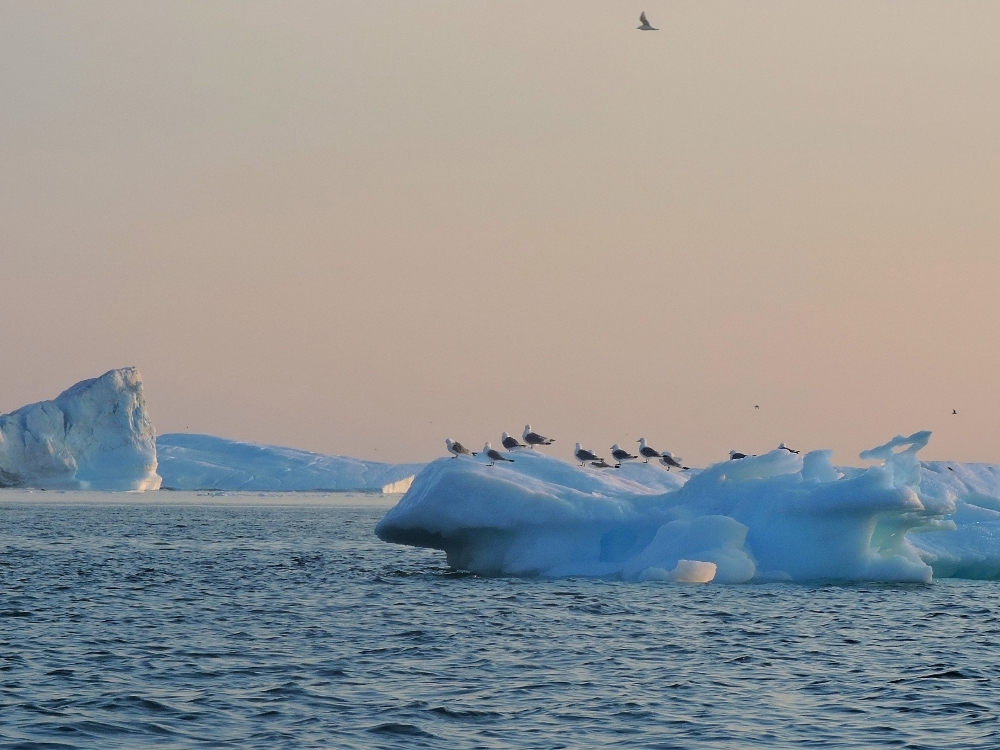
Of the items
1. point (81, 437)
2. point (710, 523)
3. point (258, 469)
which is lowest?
point (710, 523)

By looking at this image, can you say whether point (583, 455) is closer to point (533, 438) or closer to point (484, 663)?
point (533, 438)

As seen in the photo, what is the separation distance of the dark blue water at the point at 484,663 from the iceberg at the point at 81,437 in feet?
262

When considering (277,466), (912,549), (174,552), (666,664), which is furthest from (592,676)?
(277,466)

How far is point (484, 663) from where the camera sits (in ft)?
59.6

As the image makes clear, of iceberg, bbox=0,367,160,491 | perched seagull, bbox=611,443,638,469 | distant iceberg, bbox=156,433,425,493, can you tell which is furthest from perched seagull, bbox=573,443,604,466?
distant iceberg, bbox=156,433,425,493

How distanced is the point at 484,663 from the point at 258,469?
14475cm

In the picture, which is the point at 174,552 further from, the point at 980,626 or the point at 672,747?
the point at 672,747

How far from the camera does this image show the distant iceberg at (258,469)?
6073 inches

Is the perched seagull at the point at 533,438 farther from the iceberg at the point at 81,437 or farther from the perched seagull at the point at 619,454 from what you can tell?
the iceberg at the point at 81,437

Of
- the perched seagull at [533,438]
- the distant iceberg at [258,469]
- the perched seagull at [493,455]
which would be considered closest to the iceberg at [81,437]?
the distant iceberg at [258,469]

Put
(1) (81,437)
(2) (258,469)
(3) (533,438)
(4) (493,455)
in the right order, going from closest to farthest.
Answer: (4) (493,455) → (3) (533,438) → (1) (81,437) → (2) (258,469)

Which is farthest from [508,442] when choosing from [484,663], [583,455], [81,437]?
[81,437]

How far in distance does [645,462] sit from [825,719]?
23.1 metres

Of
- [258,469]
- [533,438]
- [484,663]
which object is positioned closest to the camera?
[484,663]
